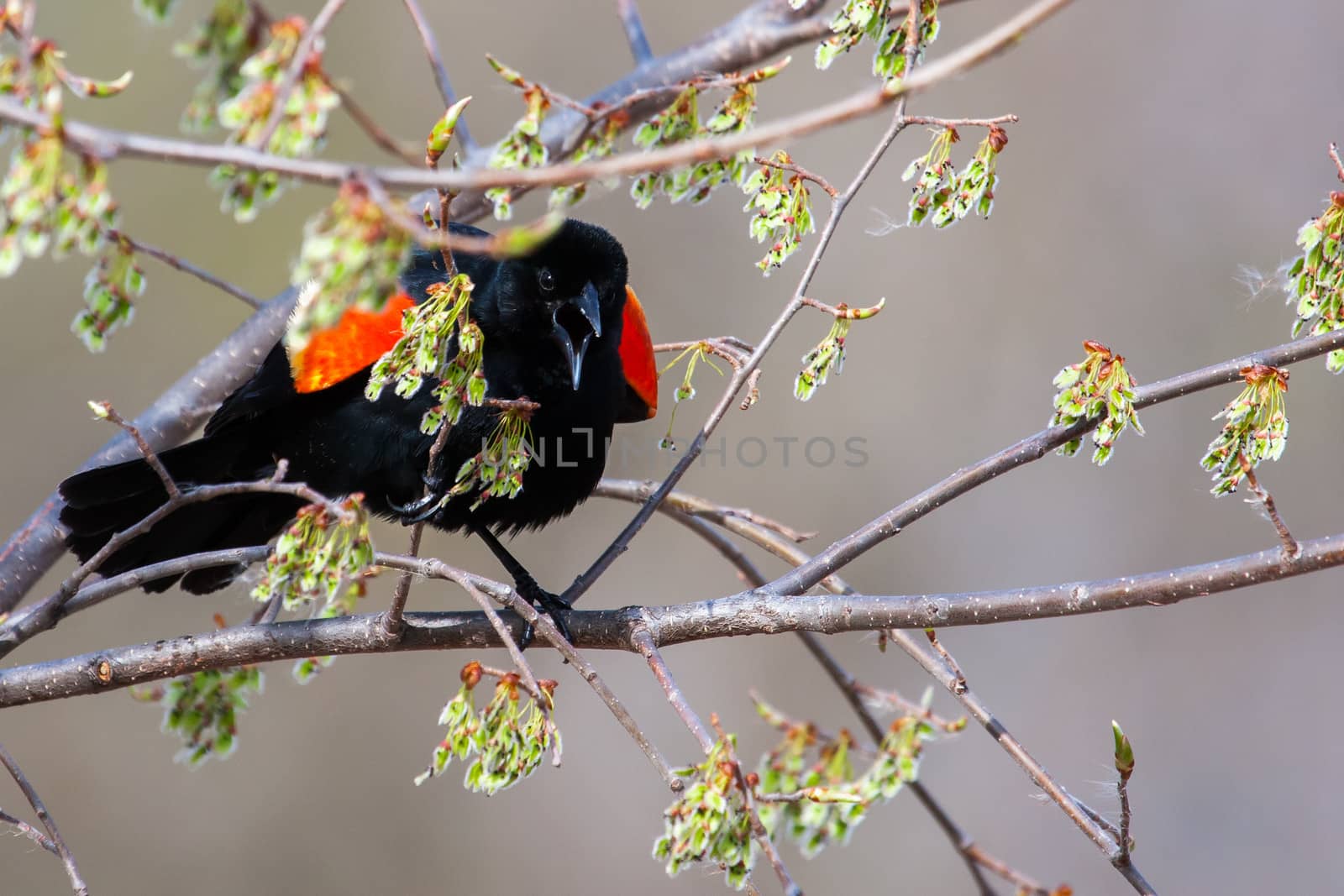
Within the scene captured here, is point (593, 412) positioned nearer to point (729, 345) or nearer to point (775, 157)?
point (729, 345)

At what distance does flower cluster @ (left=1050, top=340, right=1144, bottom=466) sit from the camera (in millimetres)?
1712

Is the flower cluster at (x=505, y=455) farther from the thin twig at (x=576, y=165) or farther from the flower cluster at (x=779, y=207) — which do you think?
the thin twig at (x=576, y=165)

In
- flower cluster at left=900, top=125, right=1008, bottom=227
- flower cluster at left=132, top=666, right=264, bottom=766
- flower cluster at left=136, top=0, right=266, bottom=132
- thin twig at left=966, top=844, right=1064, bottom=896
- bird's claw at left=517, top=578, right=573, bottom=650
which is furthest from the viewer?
flower cluster at left=132, top=666, right=264, bottom=766

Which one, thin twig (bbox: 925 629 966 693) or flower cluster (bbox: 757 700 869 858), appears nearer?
thin twig (bbox: 925 629 966 693)

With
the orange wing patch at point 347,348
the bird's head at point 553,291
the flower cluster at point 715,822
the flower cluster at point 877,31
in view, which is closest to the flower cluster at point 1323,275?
the flower cluster at point 877,31

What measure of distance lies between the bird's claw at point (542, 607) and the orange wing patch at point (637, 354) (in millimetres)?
576

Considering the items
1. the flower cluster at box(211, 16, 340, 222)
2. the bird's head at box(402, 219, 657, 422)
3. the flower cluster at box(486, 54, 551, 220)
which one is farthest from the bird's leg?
the flower cluster at box(211, 16, 340, 222)

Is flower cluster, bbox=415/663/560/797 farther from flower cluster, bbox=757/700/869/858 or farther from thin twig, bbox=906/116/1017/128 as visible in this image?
thin twig, bbox=906/116/1017/128

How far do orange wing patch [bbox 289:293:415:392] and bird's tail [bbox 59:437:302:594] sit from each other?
15.3 inches

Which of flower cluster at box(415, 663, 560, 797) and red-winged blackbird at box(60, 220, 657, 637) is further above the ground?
red-winged blackbird at box(60, 220, 657, 637)

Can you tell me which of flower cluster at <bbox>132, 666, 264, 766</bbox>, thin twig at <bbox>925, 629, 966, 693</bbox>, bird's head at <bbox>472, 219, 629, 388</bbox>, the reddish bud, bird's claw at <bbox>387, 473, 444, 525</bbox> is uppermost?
bird's head at <bbox>472, 219, 629, 388</bbox>

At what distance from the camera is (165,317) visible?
507 cm

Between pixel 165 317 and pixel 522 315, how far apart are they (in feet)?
10.2

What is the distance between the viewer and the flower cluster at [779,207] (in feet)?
6.10
